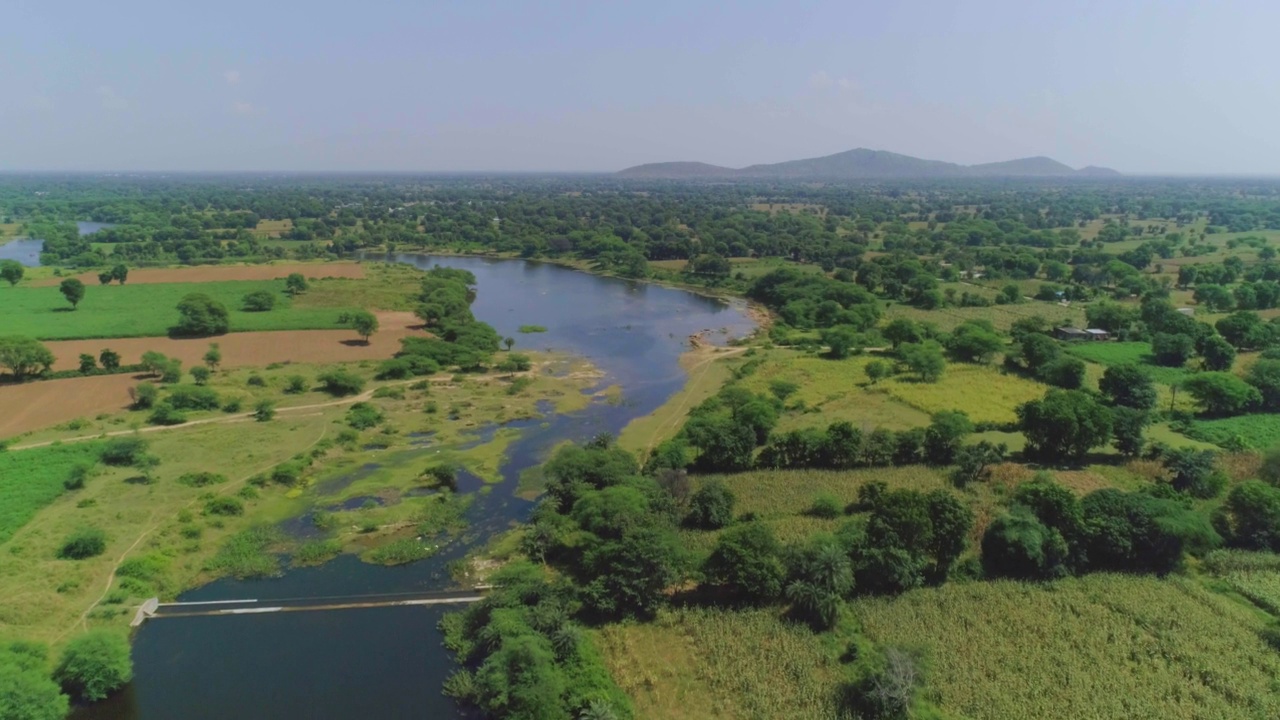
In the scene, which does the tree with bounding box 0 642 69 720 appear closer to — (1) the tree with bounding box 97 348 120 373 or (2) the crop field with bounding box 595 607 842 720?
(2) the crop field with bounding box 595 607 842 720

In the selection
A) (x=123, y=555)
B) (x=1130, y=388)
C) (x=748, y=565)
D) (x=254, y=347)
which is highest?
(x=1130, y=388)

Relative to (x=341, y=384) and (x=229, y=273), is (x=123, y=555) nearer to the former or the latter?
(x=341, y=384)

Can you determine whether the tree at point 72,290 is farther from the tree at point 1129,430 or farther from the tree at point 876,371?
the tree at point 1129,430

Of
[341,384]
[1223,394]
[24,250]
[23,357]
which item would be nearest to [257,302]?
[23,357]

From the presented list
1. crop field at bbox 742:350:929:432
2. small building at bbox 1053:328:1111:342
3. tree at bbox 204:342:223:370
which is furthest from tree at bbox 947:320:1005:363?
tree at bbox 204:342:223:370

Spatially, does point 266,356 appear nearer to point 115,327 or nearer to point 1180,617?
point 115,327

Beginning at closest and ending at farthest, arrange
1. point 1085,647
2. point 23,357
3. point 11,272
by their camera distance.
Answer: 1. point 1085,647
2. point 23,357
3. point 11,272

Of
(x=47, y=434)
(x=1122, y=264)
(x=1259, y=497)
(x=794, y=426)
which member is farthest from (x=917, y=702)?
(x=1122, y=264)
